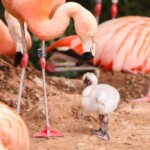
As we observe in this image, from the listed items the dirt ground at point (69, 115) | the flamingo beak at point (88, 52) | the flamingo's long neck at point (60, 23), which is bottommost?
the dirt ground at point (69, 115)

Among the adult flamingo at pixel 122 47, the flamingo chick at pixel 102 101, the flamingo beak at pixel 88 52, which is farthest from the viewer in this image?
the adult flamingo at pixel 122 47

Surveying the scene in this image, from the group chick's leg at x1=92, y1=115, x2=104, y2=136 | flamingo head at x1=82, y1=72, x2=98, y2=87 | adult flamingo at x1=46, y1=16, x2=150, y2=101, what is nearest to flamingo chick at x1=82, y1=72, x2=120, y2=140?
chick's leg at x1=92, y1=115, x2=104, y2=136

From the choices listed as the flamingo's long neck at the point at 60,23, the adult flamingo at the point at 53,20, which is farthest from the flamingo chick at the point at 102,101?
the flamingo's long neck at the point at 60,23

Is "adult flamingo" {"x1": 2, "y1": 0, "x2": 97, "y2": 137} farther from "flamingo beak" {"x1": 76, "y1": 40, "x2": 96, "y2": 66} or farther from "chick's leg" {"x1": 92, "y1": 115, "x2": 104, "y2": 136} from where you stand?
"chick's leg" {"x1": 92, "y1": 115, "x2": 104, "y2": 136}

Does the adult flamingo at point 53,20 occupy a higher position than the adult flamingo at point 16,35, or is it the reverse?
the adult flamingo at point 53,20

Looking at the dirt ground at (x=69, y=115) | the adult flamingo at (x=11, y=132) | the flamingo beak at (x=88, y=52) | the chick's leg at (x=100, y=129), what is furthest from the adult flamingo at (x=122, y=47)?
the adult flamingo at (x=11, y=132)

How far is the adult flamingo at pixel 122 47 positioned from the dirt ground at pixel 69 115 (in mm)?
289

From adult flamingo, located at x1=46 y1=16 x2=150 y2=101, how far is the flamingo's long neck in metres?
1.55

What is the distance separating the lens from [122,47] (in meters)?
6.23

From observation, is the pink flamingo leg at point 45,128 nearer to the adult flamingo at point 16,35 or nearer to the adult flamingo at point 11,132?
the adult flamingo at point 16,35

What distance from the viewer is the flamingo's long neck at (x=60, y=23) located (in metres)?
4.63

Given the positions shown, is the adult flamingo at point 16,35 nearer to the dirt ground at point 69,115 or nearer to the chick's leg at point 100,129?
the dirt ground at point 69,115

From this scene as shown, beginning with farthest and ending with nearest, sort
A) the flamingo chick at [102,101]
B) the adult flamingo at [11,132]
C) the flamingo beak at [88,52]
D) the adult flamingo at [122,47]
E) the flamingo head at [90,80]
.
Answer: the adult flamingo at [122,47]
the flamingo head at [90,80]
the flamingo chick at [102,101]
the flamingo beak at [88,52]
the adult flamingo at [11,132]

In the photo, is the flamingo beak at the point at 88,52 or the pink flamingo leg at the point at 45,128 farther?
the pink flamingo leg at the point at 45,128
